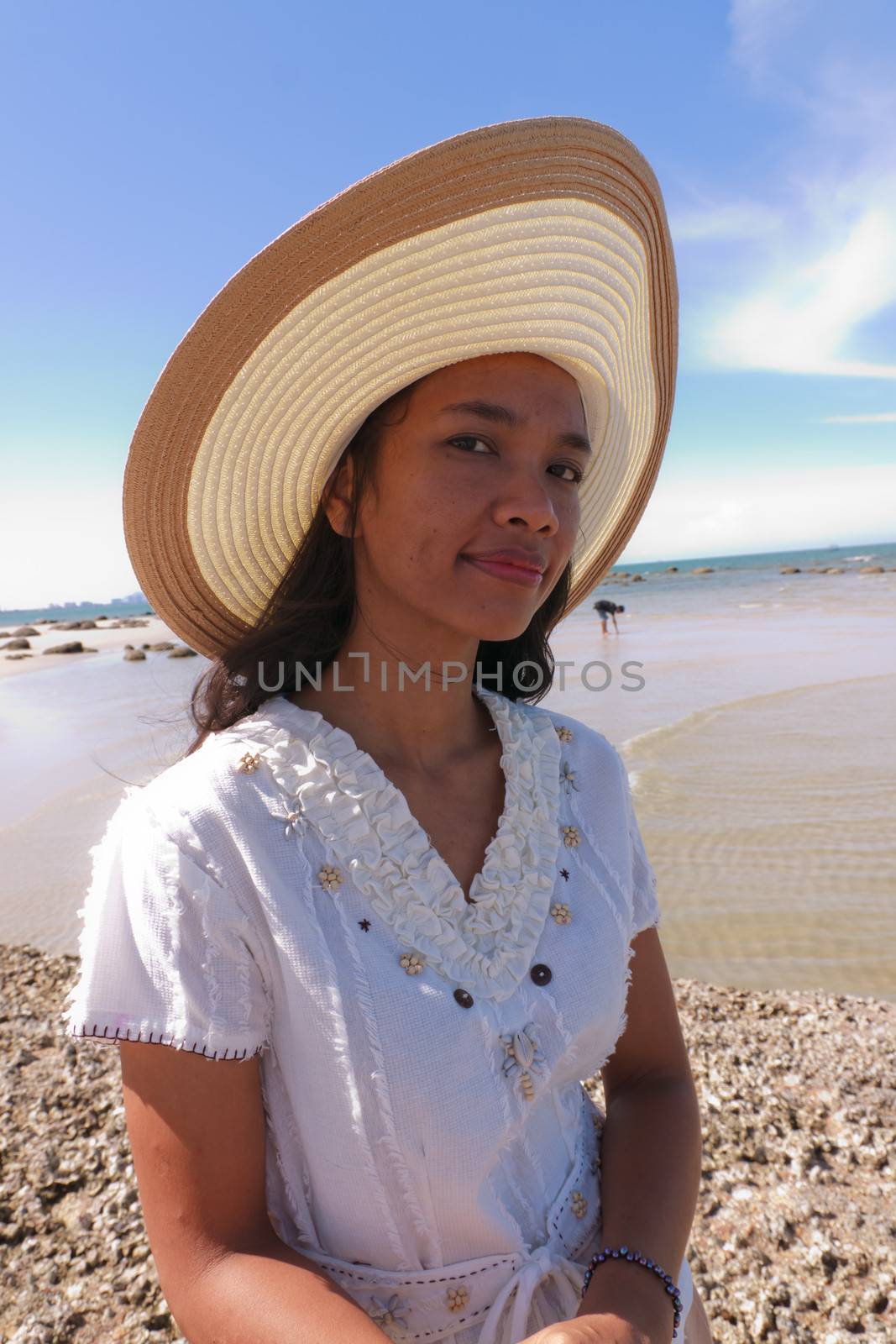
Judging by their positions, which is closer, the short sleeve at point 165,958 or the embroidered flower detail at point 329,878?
the short sleeve at point 165,958

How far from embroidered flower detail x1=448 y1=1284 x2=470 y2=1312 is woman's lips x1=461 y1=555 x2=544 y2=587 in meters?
1.06

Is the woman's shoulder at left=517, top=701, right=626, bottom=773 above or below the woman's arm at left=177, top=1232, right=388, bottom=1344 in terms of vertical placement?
above

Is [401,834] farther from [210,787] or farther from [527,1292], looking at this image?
[527,1292]

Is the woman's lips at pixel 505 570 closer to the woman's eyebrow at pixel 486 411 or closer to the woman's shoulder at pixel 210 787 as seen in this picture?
the woman's eyebrow at pixel 486 411

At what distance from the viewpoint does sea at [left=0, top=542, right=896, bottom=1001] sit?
406 cm

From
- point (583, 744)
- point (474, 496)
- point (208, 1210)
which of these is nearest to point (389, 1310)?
point (208, 1210)

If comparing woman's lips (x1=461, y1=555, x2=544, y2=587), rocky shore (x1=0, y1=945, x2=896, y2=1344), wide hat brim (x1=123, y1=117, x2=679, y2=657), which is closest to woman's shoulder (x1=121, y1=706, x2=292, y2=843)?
woman's lips (x1=461, y1=555, x2=544, y2=587)

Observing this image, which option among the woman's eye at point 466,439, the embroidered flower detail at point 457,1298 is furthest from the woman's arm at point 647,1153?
the woman's eye at point 466,439

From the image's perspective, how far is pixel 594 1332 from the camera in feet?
3.73

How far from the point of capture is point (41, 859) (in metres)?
5.66

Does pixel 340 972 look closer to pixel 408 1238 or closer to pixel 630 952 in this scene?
pixel 408 1238

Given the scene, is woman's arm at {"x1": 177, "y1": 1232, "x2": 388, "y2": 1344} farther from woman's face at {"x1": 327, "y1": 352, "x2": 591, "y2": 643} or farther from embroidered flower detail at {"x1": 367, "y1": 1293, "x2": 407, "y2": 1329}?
woman's face at {"x1": 327, "y1": 352, "x2": 591, "y2": 643}

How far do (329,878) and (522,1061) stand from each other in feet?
1.28

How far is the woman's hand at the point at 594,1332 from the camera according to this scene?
1088 mm
